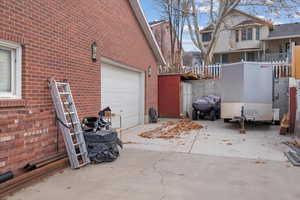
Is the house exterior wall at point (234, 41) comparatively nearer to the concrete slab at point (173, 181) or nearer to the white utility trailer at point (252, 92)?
the white utility trailer at point (252, 92)

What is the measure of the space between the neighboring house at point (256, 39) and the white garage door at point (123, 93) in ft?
53.8

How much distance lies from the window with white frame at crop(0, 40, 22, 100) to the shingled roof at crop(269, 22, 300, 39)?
26.1m

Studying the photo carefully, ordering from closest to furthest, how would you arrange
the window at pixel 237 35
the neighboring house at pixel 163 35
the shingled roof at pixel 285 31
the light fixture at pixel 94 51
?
the light fixture at pixel 94 51, the shingled roof at pixel 285 31, the neighboring house at pixel 163 35, the window at pixel 237 35

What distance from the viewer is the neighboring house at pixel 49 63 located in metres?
4.00

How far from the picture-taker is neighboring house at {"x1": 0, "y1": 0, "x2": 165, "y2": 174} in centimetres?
400

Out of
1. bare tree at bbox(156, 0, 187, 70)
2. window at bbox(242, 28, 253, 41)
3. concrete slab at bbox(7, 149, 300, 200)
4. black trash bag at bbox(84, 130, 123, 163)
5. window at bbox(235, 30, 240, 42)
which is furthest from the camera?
window at bbox(235, 30, 240, 42)

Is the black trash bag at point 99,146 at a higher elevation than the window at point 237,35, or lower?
lower

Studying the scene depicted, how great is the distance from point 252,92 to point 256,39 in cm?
1900

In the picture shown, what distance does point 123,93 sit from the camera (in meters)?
9.59

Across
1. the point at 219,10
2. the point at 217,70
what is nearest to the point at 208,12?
the point at 219,10

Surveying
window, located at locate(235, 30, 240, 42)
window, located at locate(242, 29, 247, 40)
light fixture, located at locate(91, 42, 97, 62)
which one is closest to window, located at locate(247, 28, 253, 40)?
window, located at locate(242, 29, 247, 40)

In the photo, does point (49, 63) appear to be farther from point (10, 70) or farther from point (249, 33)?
point (249, 33)

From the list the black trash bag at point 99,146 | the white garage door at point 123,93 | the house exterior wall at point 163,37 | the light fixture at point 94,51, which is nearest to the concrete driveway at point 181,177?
the black trash bag at point 99,146

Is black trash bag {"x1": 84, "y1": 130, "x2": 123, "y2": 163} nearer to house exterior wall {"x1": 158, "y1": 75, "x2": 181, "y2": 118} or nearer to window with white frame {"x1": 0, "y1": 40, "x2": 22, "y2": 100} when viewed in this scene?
window with white frame {"x1": 0, "y1": 40, "x2": 22, "y2": 100}
